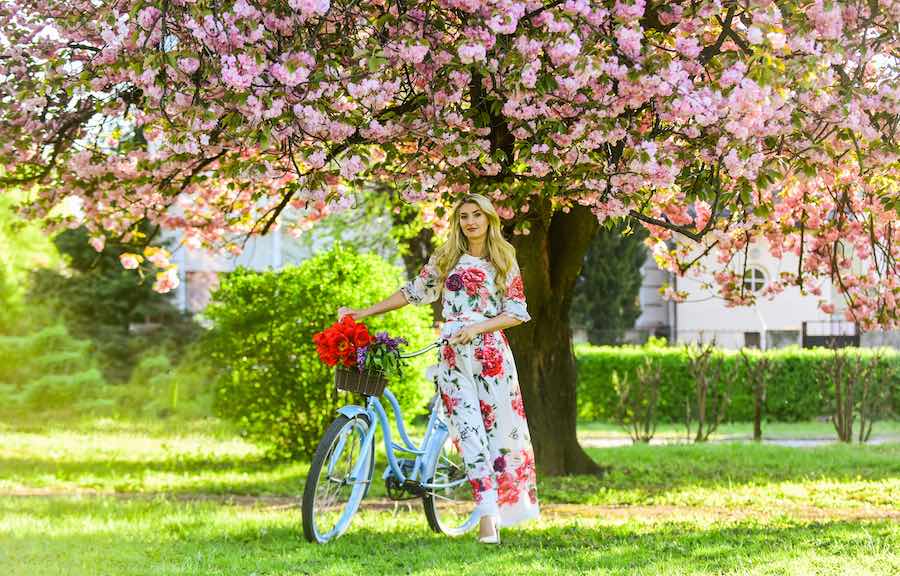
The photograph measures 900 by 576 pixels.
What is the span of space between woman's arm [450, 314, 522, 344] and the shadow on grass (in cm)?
114

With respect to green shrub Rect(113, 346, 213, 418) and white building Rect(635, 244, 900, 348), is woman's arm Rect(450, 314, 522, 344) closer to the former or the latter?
green shrub Rect(113, 346, 213, 418)

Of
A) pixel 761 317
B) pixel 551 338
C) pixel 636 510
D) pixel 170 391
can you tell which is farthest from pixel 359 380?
pixel 761 317

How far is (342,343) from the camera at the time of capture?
629cm

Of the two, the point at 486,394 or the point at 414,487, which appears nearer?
the point at 486,394

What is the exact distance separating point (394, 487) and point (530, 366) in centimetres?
370

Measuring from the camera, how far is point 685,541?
6.79m

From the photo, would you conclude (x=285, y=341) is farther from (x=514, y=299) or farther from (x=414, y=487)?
(x=514, y=299)

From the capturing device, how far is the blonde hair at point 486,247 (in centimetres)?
647

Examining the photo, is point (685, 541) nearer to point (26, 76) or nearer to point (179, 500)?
point (179, 500)

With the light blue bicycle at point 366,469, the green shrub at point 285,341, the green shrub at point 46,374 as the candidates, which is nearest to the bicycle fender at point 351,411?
the light blue bicycle at point 366,469

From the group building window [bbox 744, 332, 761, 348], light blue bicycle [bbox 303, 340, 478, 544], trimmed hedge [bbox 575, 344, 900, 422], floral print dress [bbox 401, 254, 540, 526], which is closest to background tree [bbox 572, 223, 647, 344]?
building window [bbox 744, 332, 761, 348]

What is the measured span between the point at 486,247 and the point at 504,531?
1810 millimetres

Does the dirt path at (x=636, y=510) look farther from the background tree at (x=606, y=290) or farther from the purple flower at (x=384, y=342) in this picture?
the background tree at (x=606, y=290)

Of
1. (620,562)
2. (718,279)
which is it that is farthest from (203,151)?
(718,279)
